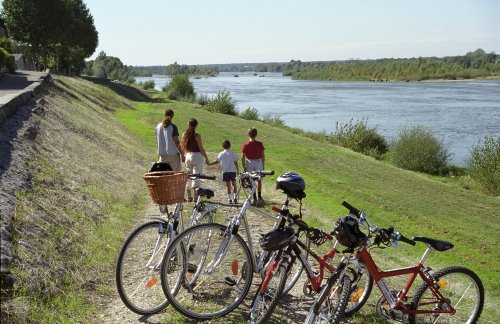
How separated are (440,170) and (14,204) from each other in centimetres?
2541

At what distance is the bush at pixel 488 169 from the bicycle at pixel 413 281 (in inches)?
760

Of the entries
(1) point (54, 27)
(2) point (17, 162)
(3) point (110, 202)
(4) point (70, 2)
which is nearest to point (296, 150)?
(3) point (110, 202)

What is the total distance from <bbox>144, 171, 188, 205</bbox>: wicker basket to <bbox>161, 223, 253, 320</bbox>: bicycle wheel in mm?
408

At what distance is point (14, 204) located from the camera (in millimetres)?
5730

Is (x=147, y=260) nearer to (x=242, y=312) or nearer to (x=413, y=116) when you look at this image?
(x=242, y=312)

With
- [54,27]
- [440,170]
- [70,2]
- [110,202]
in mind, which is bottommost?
[440,170]

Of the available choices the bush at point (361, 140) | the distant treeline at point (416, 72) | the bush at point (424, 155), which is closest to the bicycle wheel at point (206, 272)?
the bush at point (424, 155)

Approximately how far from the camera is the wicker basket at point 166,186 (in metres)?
4.75

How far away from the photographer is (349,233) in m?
4.50

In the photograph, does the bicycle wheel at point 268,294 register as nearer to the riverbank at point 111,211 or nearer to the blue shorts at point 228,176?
the riverbank at point 111,211

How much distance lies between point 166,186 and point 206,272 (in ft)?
3.41

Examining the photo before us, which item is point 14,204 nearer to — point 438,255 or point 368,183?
point 438,255

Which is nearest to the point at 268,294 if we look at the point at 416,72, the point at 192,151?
the point at 192,151

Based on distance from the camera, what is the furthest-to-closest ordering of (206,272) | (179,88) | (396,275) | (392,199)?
(179,88)
(392,199)
(206,272)
(396,275)
